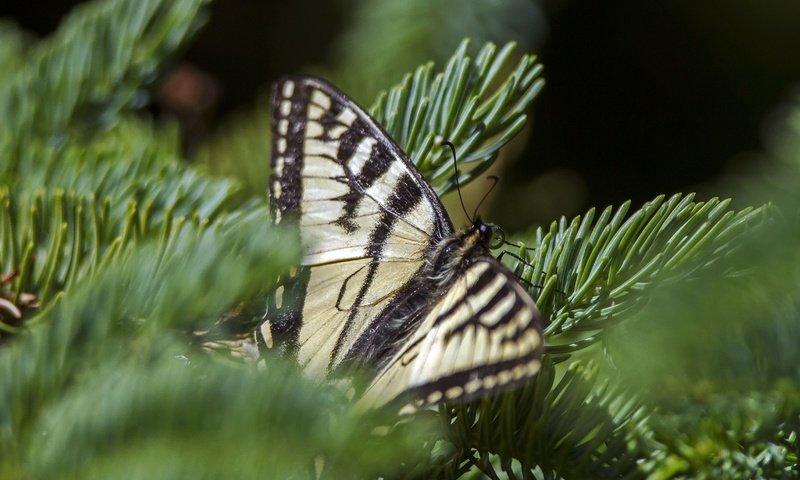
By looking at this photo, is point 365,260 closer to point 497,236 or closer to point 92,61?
point 497,236

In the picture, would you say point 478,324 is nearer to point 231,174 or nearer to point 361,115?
point 361,115

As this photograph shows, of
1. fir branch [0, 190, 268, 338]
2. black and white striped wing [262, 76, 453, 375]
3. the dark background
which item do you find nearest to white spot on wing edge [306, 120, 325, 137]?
black and white striped wing [262, 76, 453, 375]

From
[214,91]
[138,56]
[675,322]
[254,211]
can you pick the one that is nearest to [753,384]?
[675,322]

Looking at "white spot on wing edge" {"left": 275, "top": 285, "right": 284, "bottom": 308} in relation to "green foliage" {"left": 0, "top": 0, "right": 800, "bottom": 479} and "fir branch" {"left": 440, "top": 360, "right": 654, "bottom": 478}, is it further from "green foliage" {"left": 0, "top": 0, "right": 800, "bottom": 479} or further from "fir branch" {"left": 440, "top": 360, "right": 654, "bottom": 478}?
"fir branch" {"left": 440, "top": 360, "right": 654, "bottom": 478}

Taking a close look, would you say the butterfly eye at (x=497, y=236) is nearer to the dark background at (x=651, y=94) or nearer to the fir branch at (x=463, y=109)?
the fir branch at (x=463, y=109)

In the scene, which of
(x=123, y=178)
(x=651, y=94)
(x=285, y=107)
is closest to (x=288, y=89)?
(x=285, y=107)

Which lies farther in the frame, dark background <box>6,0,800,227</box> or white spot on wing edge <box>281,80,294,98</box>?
dark background <box>6,0,800,227</box>
